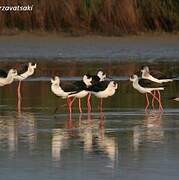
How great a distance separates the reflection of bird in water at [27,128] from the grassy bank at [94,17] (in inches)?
699

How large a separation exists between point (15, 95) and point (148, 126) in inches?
220

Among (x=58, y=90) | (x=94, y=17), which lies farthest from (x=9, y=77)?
(x=94, y=17)

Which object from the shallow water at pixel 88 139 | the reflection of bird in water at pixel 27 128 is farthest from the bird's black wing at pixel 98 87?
the reflection of bird in water at pixel 27 128

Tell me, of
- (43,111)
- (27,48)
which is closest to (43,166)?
(43,111)

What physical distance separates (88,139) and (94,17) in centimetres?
2192

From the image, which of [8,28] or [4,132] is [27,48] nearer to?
[8,28]

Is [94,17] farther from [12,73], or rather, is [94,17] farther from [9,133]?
[9,133]

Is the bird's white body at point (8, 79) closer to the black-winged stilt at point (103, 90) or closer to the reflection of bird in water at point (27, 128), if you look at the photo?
the black-winged stilt at point (103, 90)

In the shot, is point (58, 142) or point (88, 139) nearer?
point (58, 142)

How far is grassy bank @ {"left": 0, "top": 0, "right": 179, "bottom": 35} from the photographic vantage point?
115 feet

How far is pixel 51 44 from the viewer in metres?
32.7

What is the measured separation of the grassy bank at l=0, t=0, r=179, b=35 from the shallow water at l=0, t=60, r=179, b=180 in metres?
13.4

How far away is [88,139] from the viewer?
46.6 ft

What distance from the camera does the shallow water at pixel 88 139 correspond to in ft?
38.5
